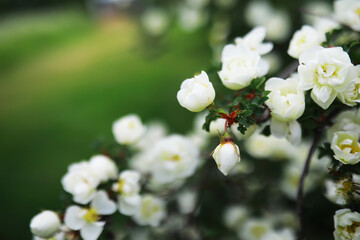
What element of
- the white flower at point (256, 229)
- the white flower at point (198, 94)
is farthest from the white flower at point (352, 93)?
the white flower at point (256, 229)

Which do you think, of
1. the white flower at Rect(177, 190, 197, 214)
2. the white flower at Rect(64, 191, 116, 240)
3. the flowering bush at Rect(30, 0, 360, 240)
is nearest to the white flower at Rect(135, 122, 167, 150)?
the flowering bush at Rect(30, 0, 360, 240)

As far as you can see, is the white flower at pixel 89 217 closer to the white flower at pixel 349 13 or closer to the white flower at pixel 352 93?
the white flower at pixel 352 93

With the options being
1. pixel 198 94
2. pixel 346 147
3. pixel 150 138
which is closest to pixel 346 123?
pixel 346 147

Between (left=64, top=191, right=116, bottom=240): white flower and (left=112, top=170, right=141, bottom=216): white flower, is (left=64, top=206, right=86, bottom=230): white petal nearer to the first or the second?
(left=64, top=191, right=116, bottom=240): white flower

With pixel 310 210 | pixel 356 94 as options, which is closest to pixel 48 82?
pixel 310 210

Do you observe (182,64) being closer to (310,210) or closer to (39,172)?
(39,172)

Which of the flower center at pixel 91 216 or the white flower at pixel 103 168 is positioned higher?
the white flower at pixel 103 168

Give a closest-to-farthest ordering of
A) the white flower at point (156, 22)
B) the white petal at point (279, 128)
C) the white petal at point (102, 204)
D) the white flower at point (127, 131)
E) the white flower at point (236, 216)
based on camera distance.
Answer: the white petal at point (279, 128)
the white petal at point (102, 204)
the white flower at point (127, 131)
the white flower at point (236, 216)
the white flower at point (156, 22)
